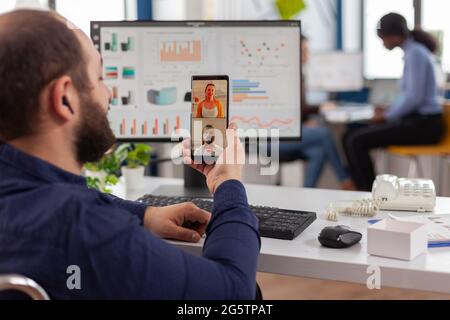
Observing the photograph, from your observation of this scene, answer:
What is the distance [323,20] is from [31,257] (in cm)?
568

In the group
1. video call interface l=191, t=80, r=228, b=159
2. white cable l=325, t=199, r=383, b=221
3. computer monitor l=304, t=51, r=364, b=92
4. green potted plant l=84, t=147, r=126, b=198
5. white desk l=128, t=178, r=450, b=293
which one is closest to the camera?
white desk l=128, t=178, r=450, b=293

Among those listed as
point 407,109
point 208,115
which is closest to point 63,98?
point 208,115

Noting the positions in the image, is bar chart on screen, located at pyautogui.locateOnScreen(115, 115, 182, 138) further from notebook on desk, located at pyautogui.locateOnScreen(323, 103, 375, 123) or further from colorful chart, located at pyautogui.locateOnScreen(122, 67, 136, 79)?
notebook on desk, located at pyautogui.locateOnScreen(323, 103, 375, 123)

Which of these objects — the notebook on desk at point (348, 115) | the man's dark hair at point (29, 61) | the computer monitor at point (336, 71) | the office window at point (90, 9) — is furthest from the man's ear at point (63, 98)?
the computer monitor at point (336, 71)

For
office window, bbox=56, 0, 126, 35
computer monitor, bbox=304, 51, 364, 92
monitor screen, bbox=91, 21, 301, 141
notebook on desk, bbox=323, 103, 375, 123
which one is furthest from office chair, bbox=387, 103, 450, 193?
monitor screen, bbox=91, 21, 301, 141

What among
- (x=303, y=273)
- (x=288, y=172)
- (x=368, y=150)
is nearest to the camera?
(x=303, y=273)

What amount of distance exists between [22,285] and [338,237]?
68 cm

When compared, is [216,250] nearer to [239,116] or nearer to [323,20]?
[239,116]

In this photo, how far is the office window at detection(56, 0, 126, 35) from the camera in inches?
122

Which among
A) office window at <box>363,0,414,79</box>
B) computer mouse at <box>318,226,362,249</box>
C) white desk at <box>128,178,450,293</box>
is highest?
office window at <box>363,0,414,79</box>

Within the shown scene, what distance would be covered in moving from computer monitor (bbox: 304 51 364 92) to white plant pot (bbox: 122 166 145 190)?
3.62 meters

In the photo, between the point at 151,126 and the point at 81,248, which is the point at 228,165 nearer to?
the point at 81,248

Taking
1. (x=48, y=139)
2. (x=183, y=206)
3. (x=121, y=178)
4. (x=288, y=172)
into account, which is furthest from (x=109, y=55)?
(x=288, y=172)
